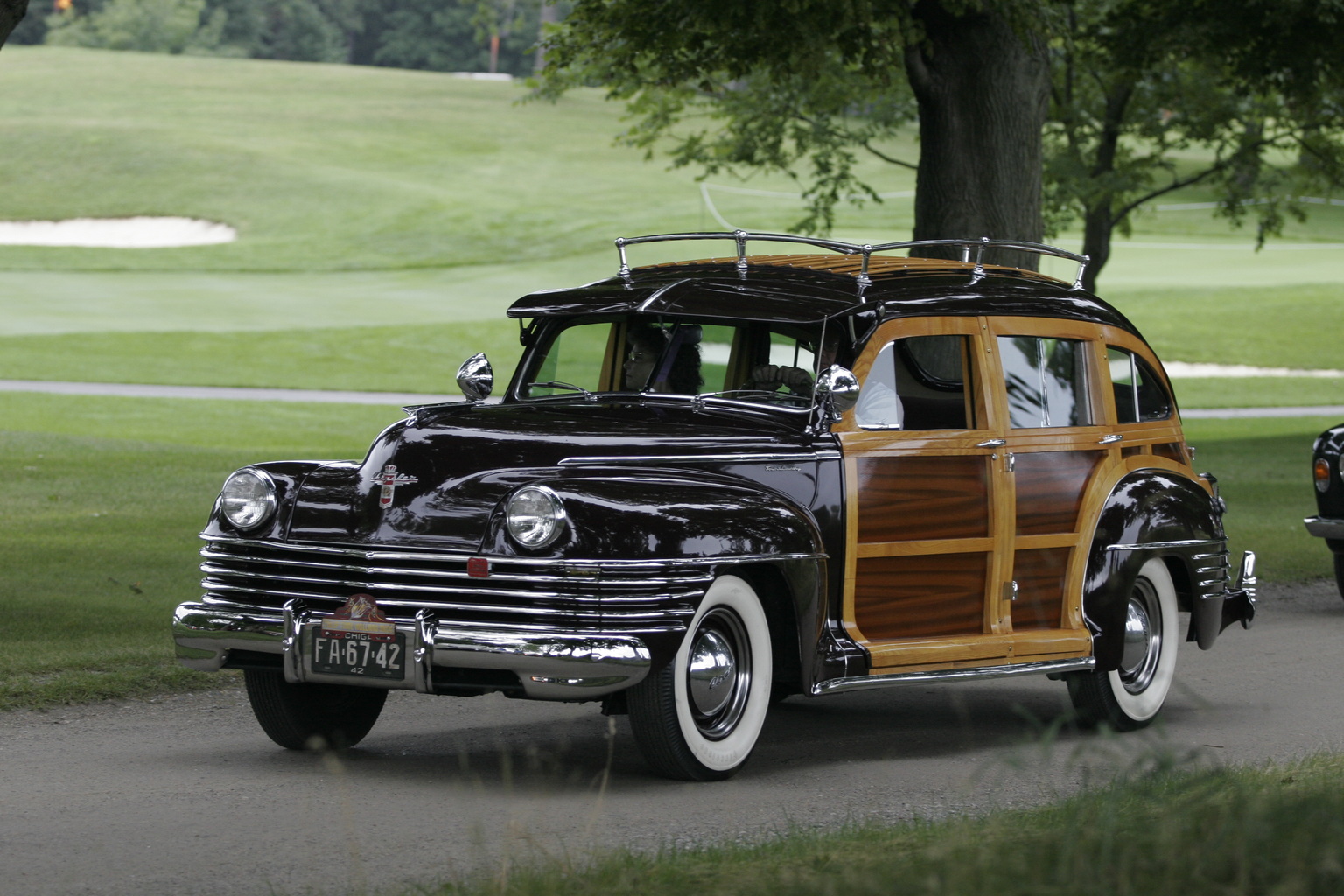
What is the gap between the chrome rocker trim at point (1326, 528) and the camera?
11.8 m

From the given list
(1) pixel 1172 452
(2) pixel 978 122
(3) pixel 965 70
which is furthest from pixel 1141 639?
(3) pixel 965 70

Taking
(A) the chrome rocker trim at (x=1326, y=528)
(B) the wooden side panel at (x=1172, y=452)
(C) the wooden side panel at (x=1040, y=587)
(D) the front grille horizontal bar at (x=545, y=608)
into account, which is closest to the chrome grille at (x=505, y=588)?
(D) the front grille horizontal bar at (x=545, y=608)

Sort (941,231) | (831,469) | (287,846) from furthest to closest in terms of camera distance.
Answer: (941,231), (831,469), (287,846)

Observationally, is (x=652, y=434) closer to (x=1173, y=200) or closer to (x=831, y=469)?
(x=831, y=469)

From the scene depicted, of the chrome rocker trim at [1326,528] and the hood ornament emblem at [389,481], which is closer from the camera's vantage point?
the hood ornament emblem at [389,481]

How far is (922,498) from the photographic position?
7.29 metres

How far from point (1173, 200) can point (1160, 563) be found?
62.3 m

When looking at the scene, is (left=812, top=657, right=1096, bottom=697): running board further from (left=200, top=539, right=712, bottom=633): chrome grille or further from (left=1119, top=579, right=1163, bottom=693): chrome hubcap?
(left=200, top=539, right=712, bottom=633): chrome grille

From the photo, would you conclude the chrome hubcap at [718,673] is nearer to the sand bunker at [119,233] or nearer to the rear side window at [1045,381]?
the rear side window at [1045,381]

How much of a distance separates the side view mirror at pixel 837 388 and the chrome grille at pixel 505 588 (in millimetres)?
1018

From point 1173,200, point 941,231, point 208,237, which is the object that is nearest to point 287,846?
point 941,231

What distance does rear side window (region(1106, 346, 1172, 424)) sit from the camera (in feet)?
27.8

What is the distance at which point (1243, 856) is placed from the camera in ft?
13.3

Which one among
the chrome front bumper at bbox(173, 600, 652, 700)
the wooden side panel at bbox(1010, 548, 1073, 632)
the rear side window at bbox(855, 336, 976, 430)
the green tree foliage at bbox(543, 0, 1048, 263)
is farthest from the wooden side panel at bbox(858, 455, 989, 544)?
the green tree foliage at bbox(543, 0, 1048, 263)
